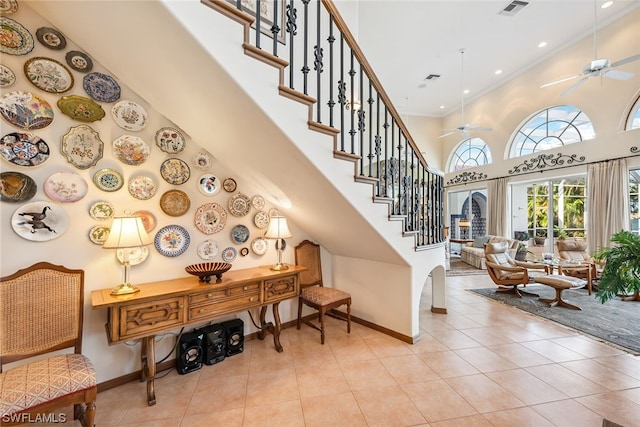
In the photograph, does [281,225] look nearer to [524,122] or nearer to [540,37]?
[540,37]

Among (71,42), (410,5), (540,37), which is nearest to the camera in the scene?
(71,42)

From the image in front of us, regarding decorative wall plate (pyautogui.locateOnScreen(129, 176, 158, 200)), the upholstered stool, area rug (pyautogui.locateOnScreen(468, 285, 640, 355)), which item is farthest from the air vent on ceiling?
decorative wall plate (pyautogui.locateOnScreen(129, 176, 158, 200))

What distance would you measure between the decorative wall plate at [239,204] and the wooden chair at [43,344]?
1.28m

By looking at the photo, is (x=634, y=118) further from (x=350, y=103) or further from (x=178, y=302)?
(x=178, y=302)

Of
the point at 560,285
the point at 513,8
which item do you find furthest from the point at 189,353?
the point at 513,8

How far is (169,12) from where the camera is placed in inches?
47.3

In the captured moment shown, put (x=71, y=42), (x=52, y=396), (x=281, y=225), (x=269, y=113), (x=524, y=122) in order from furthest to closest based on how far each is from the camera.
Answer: (x=524, y=122) < (x=281, y=225) < (x=71, y=42) < (x=269, y=113) < (x=52, y=396)

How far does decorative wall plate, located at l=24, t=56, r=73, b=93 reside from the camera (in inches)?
69.8

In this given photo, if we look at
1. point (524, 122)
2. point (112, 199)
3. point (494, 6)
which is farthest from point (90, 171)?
point (524, 122)

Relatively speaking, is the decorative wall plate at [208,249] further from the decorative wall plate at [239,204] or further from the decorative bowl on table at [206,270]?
the decorative wall plate at [239,204]

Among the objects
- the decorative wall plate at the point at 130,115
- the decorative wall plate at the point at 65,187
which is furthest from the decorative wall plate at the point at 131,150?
the decorative wall plate at the point at 65,187

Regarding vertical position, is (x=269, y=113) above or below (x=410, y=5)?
below

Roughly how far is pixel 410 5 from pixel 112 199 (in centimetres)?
513

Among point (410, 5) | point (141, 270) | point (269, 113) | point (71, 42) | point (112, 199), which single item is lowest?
point (141, 270)
